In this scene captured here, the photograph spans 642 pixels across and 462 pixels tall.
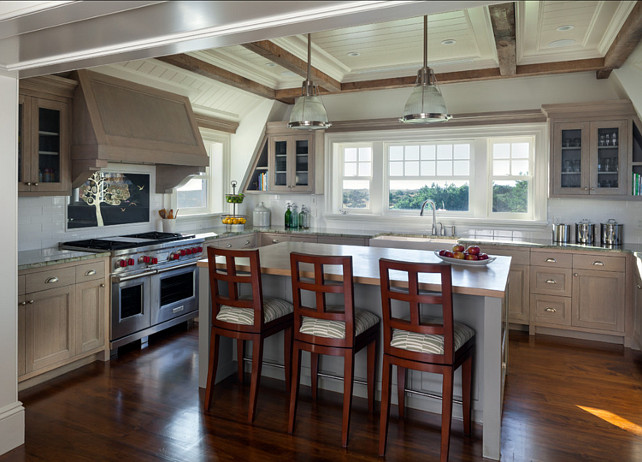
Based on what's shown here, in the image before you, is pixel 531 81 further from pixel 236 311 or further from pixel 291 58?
pixel 236 311

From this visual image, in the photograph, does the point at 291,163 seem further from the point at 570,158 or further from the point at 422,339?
the point at 422,339

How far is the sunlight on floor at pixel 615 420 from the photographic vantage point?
9.78 feet

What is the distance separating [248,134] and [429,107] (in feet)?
12.6

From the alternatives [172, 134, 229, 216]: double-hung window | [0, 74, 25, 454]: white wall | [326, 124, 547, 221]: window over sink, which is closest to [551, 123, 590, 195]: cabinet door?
[326, 124, 547, 221]: window over sink

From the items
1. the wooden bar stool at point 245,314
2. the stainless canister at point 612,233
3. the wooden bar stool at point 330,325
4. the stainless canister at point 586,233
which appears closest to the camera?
the wooden bar stool at point 330,325

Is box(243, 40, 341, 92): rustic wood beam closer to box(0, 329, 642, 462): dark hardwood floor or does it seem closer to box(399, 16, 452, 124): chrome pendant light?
box(399, 16, 452, 124): chrome pendant light

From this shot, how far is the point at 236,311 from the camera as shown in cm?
320

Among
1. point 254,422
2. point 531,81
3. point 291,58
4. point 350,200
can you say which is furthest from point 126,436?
point 531,81

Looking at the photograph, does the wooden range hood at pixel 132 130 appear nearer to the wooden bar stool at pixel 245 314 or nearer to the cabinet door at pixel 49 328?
the cabinet door at pixel 49 328

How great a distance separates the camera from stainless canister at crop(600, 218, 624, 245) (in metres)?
4.99

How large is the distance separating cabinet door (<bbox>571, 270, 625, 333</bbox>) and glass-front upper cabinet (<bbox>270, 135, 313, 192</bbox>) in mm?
3383

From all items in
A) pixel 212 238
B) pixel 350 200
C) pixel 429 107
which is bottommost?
pixel 212 238

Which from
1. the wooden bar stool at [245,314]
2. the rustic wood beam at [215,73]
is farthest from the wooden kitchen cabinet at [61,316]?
the rustic wood beam at [215,73]

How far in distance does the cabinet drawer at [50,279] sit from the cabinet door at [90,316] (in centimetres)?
12
